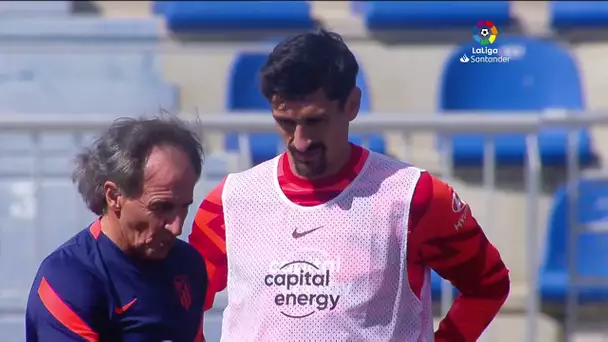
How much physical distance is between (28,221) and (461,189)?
159 cm

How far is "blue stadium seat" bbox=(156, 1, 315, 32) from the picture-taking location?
5445 mm

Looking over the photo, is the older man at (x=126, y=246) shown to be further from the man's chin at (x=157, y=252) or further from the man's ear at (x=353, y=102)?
the man's ear at (x=353, y=102)

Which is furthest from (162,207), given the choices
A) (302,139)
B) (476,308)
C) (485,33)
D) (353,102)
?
(485,33)

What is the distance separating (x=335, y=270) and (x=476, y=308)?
1.26 feet

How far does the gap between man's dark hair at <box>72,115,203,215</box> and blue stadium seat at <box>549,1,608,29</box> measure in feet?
12.0

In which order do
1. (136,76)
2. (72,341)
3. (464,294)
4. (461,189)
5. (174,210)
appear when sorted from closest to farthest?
(72,341)
(174,210)
(464,294)
(461,189)
(136,76)

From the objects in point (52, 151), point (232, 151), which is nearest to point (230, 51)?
point (232, 151)

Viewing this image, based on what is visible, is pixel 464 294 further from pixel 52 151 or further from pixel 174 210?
pixel 52 151

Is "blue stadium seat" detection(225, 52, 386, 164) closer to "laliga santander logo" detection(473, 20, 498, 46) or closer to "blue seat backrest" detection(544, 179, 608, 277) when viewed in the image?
"laliga santander logo" detection(473, 20, 498, 46)

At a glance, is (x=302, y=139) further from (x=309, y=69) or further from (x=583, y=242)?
(x=583, y=242)

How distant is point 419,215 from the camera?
2.24m

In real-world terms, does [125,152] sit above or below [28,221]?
above

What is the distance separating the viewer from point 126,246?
6.47 feet

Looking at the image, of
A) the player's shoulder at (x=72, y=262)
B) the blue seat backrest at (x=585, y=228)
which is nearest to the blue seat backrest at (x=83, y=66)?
the blue seat backrest at (x=585, y=228)
